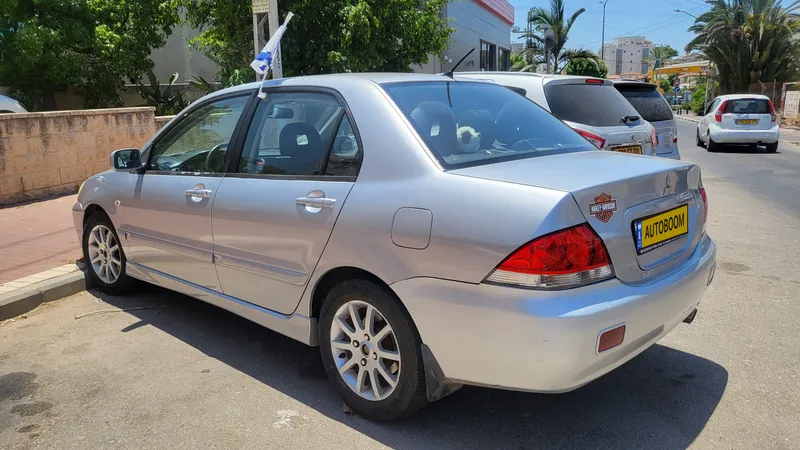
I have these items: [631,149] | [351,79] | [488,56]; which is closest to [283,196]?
[351,79]

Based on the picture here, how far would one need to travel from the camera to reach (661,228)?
2.98 metres

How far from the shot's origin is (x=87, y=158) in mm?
10062

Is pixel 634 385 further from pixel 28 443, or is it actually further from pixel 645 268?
pixel 28 443

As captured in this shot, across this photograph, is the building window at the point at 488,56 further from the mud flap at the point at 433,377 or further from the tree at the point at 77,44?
the mud flap at the point at 433,377

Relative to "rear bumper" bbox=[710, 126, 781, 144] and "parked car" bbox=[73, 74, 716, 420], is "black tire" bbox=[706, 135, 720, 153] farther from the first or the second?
"parked car" bbox=[73, 74, 716, 420]

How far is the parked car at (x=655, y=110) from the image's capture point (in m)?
9.01

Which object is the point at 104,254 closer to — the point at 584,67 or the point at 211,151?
the point at 211,151

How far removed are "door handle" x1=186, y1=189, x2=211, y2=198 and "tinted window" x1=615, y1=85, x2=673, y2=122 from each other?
6.96 metres

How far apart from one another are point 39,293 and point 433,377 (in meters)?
3.87

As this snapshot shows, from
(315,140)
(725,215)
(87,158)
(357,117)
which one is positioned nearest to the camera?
(357,117)

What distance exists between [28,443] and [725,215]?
26.5 feet

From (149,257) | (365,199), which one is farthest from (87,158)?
(365,199)

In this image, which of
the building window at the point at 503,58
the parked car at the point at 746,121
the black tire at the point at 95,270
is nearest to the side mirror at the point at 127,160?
the black tire at the point at 95,270

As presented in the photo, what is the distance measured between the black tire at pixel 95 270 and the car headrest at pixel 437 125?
290 cm
